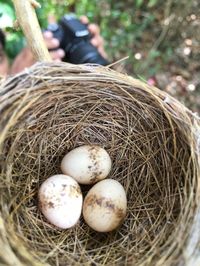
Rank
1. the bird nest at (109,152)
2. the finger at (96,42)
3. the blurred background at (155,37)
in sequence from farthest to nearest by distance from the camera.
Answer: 1. the blurred background at (155,37)
2. the finger at (96,42)
3. the bird nest at (109,152)

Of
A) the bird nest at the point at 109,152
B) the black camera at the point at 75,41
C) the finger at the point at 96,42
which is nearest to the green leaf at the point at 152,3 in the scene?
the finger at the point at 96,42

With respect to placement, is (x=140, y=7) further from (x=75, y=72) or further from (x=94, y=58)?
(x=75, y=72)

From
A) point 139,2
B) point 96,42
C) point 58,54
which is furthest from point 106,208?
point 139,2

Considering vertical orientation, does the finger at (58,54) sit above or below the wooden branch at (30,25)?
below

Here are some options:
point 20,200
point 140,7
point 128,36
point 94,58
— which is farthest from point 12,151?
point 140,7

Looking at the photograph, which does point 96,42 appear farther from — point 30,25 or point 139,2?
point 139,2

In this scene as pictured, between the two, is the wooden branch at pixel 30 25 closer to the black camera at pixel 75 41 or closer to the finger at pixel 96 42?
the black camera at pixel 75 41
